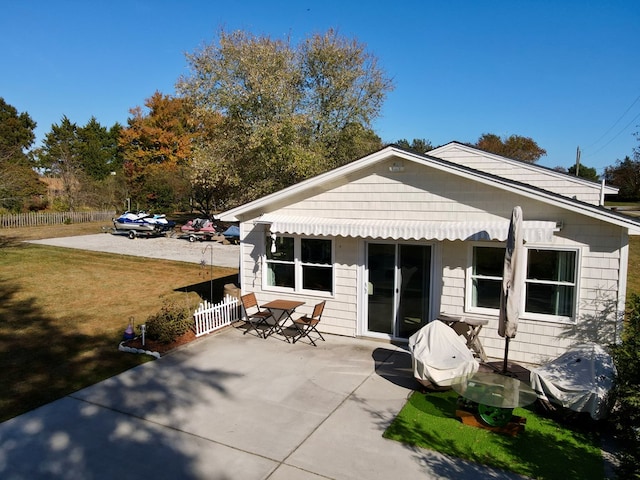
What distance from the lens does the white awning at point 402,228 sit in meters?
8.84

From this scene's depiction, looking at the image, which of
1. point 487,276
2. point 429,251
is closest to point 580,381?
point 487,276

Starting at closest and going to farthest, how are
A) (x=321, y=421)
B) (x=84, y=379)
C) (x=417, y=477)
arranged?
(x=417, y=477), (x=321, y=421), (x=84, y=379)

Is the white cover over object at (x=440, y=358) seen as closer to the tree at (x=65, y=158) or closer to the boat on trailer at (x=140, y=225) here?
the boat on trailer at (x=140, y=225)

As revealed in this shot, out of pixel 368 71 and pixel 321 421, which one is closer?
pixel 321 421

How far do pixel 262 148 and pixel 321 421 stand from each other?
740 inches

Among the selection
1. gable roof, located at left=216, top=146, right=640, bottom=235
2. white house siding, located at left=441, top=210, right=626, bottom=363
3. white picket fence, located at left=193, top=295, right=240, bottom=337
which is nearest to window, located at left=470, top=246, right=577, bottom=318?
white house siding, located at left=441, top=210, right=626, bottom=363

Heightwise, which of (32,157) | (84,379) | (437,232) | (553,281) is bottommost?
(84,379)

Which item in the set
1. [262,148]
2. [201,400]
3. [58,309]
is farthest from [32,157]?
[201,400]

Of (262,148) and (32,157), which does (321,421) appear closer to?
(262,148)

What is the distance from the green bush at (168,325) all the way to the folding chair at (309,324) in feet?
9.54

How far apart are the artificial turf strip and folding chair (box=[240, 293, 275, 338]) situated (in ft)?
17.5

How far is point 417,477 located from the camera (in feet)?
18.5

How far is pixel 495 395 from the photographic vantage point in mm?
6641

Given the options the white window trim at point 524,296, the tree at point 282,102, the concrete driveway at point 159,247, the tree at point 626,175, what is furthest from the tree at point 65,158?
the tree at point 626,175
